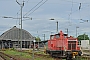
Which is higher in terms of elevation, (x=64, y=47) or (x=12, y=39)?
(x=12, y=39)

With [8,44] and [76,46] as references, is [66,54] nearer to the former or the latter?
[76,46]

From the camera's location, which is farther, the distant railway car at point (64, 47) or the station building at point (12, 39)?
the station building at point (12, 39)

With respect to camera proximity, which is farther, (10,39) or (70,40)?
(10,39)

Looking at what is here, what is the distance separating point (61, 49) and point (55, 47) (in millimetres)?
1849

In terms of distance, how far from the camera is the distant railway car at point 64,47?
2625 cm

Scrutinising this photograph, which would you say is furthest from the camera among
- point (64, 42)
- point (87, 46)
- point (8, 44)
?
point (8, 44)

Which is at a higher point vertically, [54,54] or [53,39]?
[53,39]

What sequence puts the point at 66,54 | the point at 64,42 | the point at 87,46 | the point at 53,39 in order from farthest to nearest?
the point at 87,46
the point at 53,39
the point at 64,42
the point at 66,54

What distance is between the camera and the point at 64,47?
27.7 metres

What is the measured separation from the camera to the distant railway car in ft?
86.1

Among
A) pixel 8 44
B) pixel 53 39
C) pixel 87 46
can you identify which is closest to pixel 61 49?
pixel 53 39

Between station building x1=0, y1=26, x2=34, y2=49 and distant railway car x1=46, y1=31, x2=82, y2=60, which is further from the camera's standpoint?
station building x1=0, y1=26, x2=34, y2=49

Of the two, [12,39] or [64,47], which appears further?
[12,39]

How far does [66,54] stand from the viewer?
2630 centimetres
